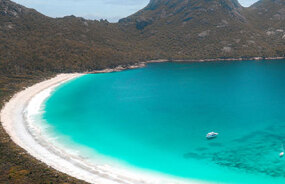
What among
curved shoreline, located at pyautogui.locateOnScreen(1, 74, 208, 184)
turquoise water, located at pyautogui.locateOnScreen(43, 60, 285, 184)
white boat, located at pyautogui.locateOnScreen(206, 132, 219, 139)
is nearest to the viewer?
curved shoreline, located at pyautogui.locateOnScreen(1, 74, 208, 184)

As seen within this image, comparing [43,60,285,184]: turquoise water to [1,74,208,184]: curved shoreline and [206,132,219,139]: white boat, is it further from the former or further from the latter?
[1,74,208,184]: curved shoreline

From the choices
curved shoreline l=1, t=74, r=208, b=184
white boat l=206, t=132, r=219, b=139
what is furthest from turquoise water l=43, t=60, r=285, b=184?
curved shoreline l=1, t=74, r=208, b=184

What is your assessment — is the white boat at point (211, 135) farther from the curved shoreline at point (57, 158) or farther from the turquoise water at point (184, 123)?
the curved shoreline at point (57, 158)

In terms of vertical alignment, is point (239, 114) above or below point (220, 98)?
below

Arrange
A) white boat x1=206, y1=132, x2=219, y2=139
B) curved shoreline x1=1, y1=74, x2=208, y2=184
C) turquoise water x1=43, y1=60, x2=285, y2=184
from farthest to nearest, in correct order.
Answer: white boat x1=206, y1=132, x2=219, y2=139
turquoise water x1=43, y1=60, x2=285, y2=184
curved shoreline x1=1, y1=74, x2=208, y2=184

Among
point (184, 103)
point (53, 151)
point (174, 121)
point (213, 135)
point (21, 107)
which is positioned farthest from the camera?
point (184, 103)

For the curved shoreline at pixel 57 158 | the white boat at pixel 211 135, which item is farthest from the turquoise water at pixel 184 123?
the curved shoreline at pixel 57 158

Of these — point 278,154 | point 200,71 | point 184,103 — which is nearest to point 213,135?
point 278,154

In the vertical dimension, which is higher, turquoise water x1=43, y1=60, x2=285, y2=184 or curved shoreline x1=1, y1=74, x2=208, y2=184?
turquoise water x1=43, y1=60, x2=285, y2=184

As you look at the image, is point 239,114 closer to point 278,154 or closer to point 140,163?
point 278,154
